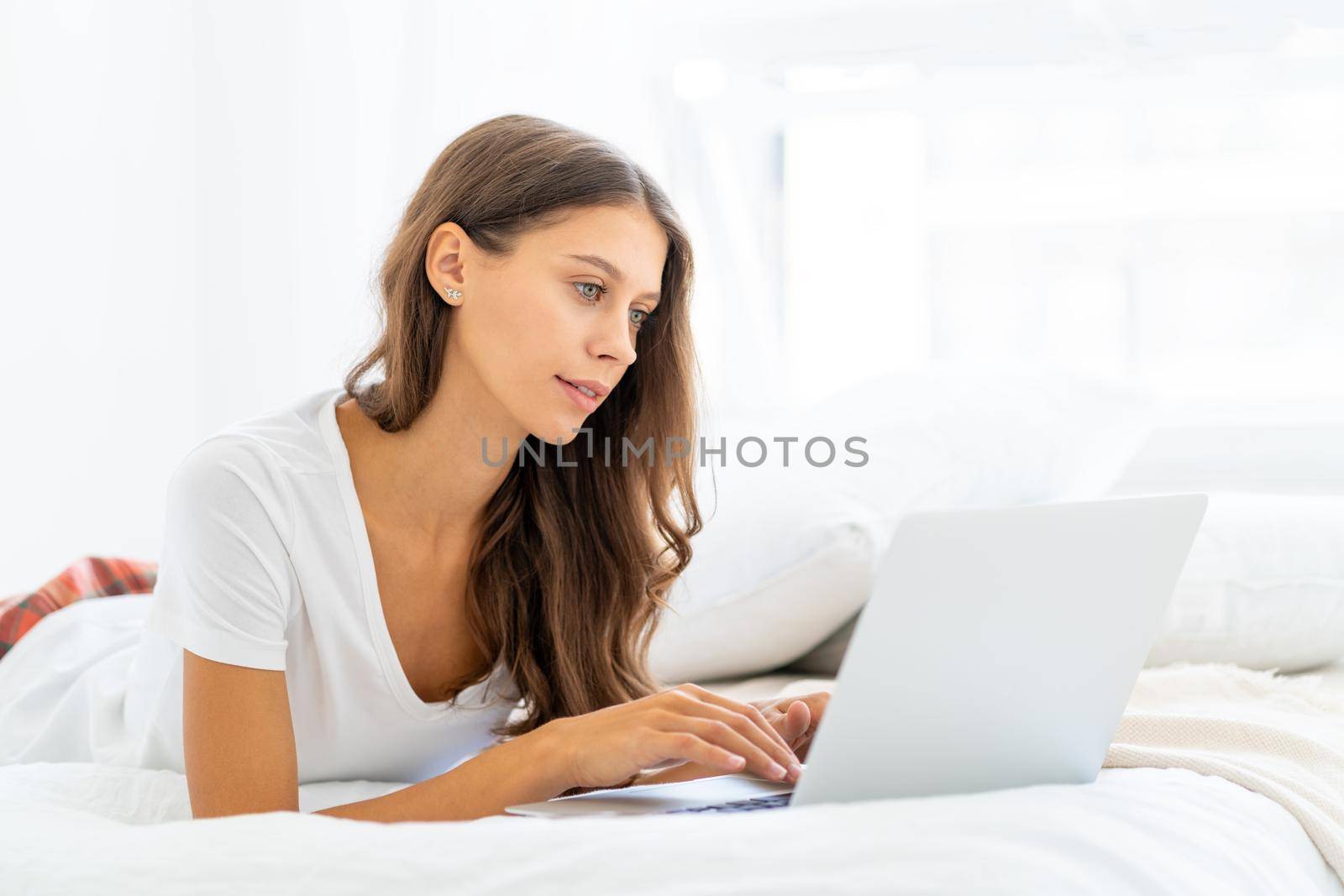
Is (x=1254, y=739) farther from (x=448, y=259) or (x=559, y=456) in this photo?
(x=448, y=259)

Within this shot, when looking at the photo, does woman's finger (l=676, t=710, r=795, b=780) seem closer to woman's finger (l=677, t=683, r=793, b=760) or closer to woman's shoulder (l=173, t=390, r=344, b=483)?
woman's finger (l=677, t=683, r=793, b=760)

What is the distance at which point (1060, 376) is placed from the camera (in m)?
1.89

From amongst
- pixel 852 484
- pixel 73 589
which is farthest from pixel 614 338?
pixel 73 589

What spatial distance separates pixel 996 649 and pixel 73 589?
152 cm

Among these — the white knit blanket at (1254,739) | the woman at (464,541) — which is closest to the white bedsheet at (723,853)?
the white knit blanket at (1254,739)

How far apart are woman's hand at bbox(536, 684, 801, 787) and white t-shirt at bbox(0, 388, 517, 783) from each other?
0.29 meters

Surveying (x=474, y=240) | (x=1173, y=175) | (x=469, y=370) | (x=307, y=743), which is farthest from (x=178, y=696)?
(x=1173, y=175)

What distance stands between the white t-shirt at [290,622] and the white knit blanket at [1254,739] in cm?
65

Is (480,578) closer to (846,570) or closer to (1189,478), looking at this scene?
(846,570)

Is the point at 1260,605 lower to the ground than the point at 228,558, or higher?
lower

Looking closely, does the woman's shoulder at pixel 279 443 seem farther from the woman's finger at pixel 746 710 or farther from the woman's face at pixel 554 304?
the woman's finger at pixel 746 710

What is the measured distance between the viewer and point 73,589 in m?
1.78

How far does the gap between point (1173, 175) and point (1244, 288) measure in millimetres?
251

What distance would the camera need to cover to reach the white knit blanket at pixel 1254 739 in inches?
35.9
